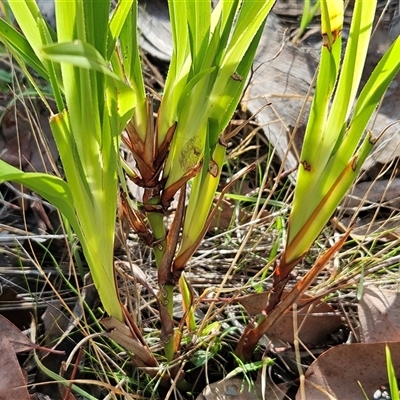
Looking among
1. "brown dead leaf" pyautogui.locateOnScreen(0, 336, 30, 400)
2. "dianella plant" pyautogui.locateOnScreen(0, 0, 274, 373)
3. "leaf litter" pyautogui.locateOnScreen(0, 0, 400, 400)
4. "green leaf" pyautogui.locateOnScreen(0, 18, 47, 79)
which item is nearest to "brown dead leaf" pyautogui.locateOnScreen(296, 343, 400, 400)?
"leaf litter" pyautogui.locateOnScreen(0, 0, 400, 400)

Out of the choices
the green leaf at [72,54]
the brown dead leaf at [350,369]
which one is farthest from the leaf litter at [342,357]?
the green leaf at [72,54]

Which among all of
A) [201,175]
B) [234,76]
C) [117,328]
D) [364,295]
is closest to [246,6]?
[234,76]

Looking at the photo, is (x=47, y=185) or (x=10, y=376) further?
(x=10, y=376)

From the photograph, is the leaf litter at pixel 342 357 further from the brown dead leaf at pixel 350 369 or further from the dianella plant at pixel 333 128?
the dianella plant at pixel 333 128

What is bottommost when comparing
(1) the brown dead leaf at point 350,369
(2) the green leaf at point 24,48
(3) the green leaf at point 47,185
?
(1) the brown dead leaf at point 350,369

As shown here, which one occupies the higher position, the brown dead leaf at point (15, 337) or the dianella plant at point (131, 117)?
the dianella plant at point (131, 117)

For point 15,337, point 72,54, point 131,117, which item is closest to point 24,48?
point 131,117

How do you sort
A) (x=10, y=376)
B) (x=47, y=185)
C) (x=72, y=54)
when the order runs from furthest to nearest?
(x=10, y=376), (x=47, y=185), (x=72, y=54)

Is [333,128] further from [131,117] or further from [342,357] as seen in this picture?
[342,357]
